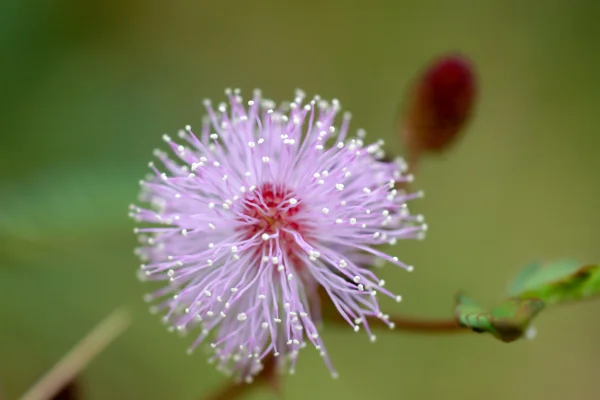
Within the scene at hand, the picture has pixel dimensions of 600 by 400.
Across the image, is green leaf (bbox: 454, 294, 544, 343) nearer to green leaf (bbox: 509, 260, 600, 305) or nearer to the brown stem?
green leaf (bbox: 509, 260, 600, 305)

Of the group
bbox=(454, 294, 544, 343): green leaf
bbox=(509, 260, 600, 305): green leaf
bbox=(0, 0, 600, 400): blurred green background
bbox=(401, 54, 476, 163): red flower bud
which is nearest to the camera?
bbox=(454, 294, 544, 343): green leaf

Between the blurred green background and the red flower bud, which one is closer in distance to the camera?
the red flower bud

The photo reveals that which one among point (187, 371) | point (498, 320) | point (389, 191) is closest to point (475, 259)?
point (187, 371)

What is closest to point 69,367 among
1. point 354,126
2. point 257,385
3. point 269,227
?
point 257,385

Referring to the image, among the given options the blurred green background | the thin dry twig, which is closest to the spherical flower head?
the thin dry twig

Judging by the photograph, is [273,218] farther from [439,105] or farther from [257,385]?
[439,105]

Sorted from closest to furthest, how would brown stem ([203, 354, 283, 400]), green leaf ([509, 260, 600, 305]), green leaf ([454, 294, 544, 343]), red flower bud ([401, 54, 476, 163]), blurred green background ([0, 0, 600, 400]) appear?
green leaf ([454, 294, 544, 343]) < green leaf ([509, 260, 600, 305]) < brown stem ([203, 354, 283, 400]) < red flower bud ([401, 54, 476, 163]) < blurred green background ([0, 0, 600, 400])
